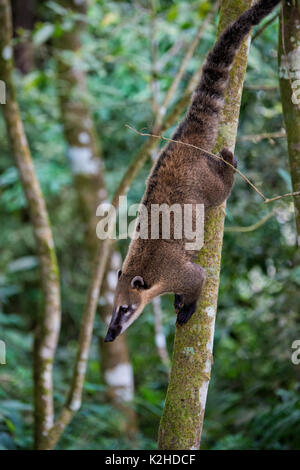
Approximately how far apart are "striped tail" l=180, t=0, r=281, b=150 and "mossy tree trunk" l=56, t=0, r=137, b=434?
2.78 m

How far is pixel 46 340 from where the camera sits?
11.6ft

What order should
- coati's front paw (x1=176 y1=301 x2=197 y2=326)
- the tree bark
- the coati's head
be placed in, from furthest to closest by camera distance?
1. the tree bark
2. the coati's head
3. coati's front paw (x1=176 y1=301 x2=197 y2=326)

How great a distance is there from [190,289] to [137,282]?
1.07 ft

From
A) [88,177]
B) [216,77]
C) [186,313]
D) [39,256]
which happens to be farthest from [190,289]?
[88,177]

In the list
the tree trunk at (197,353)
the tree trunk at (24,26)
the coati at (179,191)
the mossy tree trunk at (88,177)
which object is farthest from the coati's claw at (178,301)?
the tree trunk at (24,26)

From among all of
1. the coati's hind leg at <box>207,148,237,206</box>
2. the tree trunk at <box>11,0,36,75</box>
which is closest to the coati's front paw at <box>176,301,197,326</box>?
the coati's hind leg at <box>207,148,237,206</box>

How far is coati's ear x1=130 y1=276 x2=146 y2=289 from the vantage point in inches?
103

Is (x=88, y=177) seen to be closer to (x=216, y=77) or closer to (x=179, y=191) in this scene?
(x=179, y=191)

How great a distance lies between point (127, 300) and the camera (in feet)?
8.69

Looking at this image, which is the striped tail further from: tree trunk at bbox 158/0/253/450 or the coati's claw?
the coati's claw

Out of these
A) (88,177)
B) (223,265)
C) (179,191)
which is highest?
(88,177)

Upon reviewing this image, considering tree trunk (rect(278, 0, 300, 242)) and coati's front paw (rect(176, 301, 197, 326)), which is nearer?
coati's front paw (rect(176, 301, 197, 326))

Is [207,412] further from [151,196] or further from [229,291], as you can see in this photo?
[151,196]
